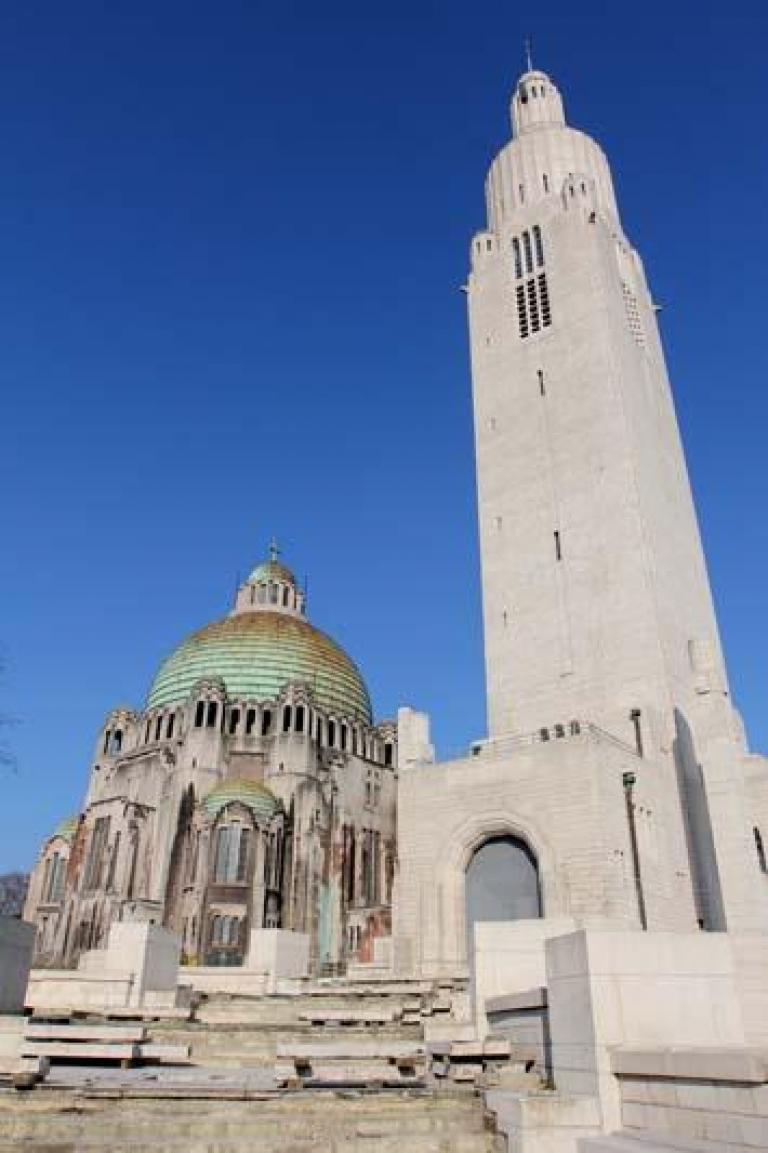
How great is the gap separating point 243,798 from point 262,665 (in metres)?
11.0

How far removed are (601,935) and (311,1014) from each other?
10.0 metres

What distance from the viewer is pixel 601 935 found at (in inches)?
362

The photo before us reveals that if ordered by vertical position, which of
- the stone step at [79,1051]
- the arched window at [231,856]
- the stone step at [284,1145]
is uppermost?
the arched window at [231,856]

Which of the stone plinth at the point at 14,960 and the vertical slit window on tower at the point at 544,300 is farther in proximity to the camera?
the vertical slit window on tower at the point at 544,300

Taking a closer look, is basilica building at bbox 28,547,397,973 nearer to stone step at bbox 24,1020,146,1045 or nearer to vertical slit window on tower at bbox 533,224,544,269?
vertical slit window on tower at bbox 533,224,544,269

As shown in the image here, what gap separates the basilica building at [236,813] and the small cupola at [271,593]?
377cm

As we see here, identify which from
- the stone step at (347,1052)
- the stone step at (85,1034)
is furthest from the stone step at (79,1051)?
the stone step at (347,1052)

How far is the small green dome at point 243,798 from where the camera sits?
44.2 meters

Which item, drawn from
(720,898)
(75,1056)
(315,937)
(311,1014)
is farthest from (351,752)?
(75,1056)

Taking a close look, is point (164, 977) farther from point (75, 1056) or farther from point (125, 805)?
point (125, 805)

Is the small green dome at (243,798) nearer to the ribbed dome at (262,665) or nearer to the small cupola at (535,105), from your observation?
the ribbed dome at (262,665)

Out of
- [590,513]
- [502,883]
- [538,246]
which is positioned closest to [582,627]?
[590,513]

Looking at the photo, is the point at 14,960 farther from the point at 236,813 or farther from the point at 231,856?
the point at 236,813

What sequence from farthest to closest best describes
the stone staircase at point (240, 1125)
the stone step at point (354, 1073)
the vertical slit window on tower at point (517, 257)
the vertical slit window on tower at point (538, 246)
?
the vertical slit window on tower at point (517, 257) < the vertical slit window on tower at point (538, 246) < the stone step at point (354, 1073) < the stone staircase at point (240, 1125)
